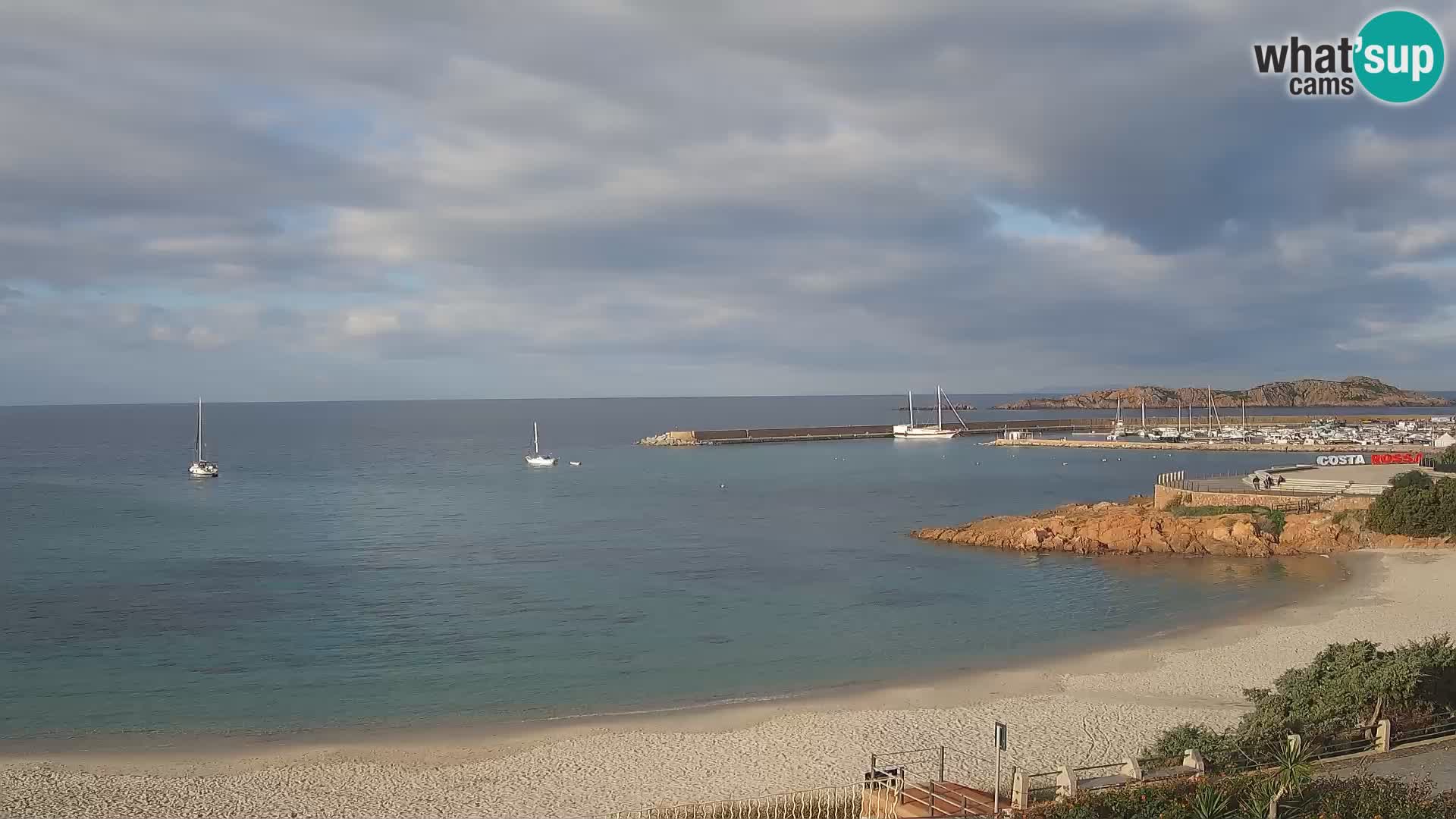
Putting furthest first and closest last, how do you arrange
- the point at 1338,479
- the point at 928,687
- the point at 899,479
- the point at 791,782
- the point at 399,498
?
the point at 899,479 → the point at 399,498 → the point at 1338,479 → the point at 928,687 → the point at 791,782

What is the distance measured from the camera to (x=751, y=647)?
2934 centimetres

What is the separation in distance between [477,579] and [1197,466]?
72.2 metres

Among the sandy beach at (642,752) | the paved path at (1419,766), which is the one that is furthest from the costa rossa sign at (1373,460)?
the paved path at (1419,766)

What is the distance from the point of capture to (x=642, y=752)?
20141 millimetres

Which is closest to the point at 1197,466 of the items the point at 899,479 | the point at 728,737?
the point at 899,479

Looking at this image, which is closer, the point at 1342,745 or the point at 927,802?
the point at 927,802

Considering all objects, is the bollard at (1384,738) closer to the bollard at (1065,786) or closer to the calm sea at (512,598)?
the bollard at (1065,786)

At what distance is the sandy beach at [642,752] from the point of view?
17.8 metres

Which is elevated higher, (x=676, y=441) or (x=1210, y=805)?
(x=676, y=441)

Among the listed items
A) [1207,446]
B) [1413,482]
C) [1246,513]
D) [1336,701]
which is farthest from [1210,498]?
[1207,446]

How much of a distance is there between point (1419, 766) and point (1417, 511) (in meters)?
33.3

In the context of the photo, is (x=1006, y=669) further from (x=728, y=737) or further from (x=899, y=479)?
(x=899, y=479)

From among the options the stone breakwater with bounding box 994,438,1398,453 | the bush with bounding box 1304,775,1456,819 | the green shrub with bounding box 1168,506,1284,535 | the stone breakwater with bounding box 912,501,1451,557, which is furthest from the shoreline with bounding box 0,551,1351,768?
the stone breakwater with bounding box 994,438,1398,453

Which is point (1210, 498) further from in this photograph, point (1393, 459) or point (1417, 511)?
point (1393, 459)
